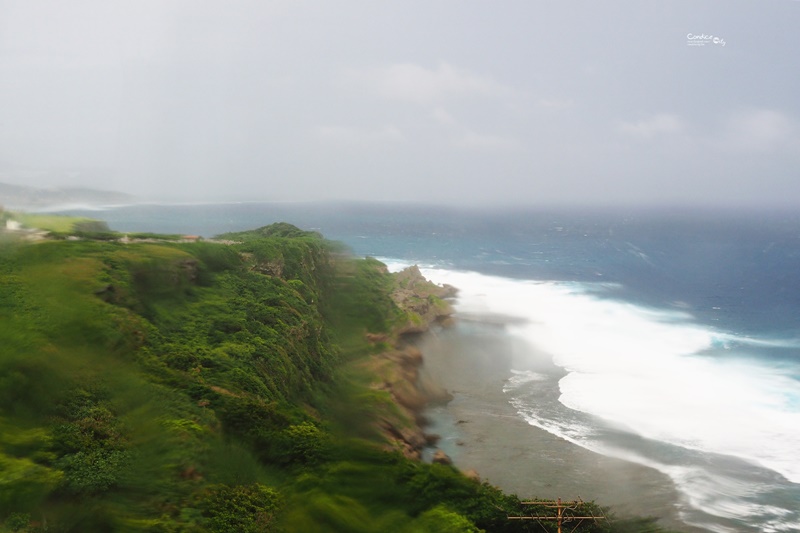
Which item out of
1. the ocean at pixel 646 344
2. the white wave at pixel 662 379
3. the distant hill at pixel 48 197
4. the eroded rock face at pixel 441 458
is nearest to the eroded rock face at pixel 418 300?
the ocean at pixel 646 344

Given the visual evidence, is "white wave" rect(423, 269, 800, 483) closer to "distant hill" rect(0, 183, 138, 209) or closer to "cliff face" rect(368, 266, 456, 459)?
"cliff face" rect(368, 266, 456, 459)

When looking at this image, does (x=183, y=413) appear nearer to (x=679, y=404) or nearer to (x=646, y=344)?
(x=679, y=404)

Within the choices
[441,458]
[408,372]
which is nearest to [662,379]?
[408,372]

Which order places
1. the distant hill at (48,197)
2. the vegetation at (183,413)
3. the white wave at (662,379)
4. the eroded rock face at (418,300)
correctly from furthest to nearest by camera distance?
the eroded rock face at (418,300) < the white wave at (662,379) < the distant hill at (48,197) < the vegetation at (183,413)

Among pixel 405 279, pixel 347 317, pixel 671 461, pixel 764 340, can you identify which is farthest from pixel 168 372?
pixel 764 340

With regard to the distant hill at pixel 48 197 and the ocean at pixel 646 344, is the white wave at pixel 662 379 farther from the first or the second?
the distant hill at pixel 48 197

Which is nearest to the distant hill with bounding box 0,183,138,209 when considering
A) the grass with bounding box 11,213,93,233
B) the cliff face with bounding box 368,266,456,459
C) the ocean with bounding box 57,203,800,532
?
the grass with bounding box 11,213,93,233

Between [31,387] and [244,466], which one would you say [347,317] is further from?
[31,387]
